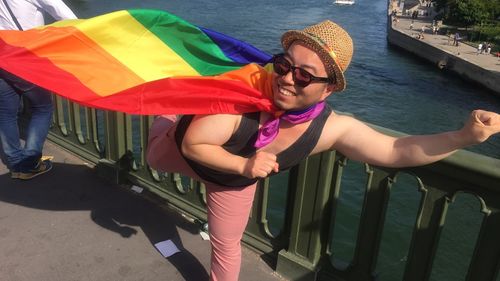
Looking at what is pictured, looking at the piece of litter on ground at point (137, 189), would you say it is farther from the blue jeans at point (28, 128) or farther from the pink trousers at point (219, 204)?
the pink trousers at point (219, 204)

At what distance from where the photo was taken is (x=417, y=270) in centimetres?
275

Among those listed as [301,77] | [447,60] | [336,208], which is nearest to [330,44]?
[301,77]

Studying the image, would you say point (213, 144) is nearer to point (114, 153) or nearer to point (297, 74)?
point (297, 74)

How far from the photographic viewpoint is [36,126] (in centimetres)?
407

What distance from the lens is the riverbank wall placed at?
1259 inches

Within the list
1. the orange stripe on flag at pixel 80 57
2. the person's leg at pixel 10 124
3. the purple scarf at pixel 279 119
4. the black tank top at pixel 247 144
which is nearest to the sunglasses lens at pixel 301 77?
the purple scarf at pixel 279 119

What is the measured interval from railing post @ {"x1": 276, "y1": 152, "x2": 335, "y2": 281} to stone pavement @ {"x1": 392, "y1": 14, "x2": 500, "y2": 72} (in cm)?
3332

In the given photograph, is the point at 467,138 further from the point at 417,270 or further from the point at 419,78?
the point at 419,78

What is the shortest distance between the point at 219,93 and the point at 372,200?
118 cm

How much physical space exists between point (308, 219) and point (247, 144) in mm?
1034

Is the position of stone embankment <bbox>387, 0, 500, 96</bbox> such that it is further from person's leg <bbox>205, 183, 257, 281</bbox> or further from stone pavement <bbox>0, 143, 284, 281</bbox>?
person's leg <bbox>205, 183, 257, 281</bbox>

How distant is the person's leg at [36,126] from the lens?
13.1 ft

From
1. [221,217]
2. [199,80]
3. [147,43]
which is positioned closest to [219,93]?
[199,80]

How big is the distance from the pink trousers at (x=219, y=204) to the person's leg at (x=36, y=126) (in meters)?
1.72
